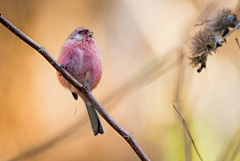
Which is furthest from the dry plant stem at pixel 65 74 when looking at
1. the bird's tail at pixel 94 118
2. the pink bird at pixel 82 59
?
the bird's tail at pixel 94 118

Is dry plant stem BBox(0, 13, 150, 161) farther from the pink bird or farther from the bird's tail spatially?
the bird's tail

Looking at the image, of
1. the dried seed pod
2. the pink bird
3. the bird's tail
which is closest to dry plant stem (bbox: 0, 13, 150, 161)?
the pink bird

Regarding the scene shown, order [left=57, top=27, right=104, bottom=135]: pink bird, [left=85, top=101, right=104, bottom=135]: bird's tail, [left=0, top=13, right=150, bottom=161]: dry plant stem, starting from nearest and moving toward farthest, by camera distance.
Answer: [left=0, top=13, right=150, bottom=161]: dry plant stem < [left=57, top=27, right=104, bottom=135]: pink bird < [left=85, top=101, right=104, bottom=135]: bird's tail

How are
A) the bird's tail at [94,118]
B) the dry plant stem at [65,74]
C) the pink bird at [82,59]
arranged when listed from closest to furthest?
1. the dry plant stem at [65,74]
2. the pink bird at [82,59]
3. the bird's tail at [94,118]

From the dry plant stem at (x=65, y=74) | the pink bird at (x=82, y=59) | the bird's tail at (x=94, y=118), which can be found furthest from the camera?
the bird's tail at (x=94, y=118)

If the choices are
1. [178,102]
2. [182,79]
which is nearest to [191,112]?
Result: [178,102]

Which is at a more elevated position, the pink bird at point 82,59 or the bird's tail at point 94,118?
the pink bird at point 82,59

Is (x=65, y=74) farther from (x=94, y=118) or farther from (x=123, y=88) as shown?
(x=123, y=88)

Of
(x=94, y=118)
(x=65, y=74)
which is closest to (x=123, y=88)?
(x=94, y=118)

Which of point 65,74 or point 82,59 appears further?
point 82,59

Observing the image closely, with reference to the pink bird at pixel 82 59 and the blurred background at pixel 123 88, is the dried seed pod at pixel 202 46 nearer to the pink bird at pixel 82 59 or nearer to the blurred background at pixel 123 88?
the blurred background at pixel 123 88
